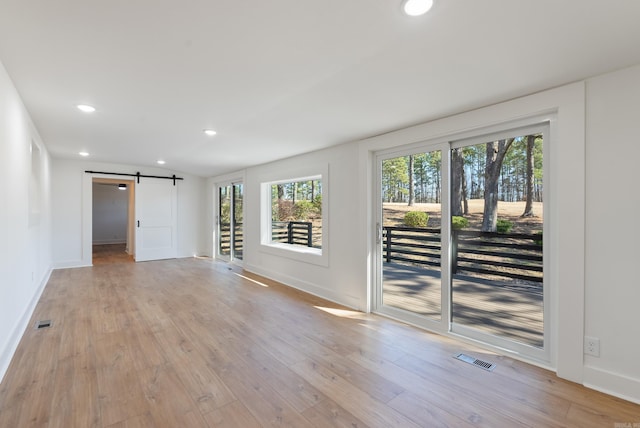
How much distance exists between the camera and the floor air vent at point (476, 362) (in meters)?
2.36

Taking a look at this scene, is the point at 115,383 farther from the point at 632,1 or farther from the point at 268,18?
the point at 632,1

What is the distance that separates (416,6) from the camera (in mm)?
1452

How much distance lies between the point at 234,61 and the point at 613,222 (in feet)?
9.12

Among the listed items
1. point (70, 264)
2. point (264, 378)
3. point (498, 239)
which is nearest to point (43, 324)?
point (264, 378)

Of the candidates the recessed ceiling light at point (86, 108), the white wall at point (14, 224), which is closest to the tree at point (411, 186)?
the recessed ceiling light at point (86, 108)

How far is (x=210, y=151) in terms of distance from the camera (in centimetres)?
502

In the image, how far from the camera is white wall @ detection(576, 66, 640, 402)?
196cm

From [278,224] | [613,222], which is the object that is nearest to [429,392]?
[613,222]

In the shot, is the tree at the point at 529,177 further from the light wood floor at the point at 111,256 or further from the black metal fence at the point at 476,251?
the light wood floor at the point at 111,256

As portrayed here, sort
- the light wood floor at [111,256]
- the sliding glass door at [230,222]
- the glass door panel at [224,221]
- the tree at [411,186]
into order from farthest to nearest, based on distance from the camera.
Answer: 1. the glass door panel at [224,221]
2. the light wood floor at [111,256]
3. the sliding glass door at [230,222]
4. the tree at [411,186]

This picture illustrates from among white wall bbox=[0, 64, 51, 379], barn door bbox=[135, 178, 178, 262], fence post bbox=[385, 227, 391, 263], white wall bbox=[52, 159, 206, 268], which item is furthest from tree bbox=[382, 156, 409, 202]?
white wall bbox=[52, 159, 206, 268]

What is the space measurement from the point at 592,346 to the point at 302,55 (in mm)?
2804

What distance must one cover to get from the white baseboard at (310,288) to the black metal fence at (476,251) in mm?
764

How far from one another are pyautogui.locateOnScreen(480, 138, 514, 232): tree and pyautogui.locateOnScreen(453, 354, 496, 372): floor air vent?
1122 millimetres
